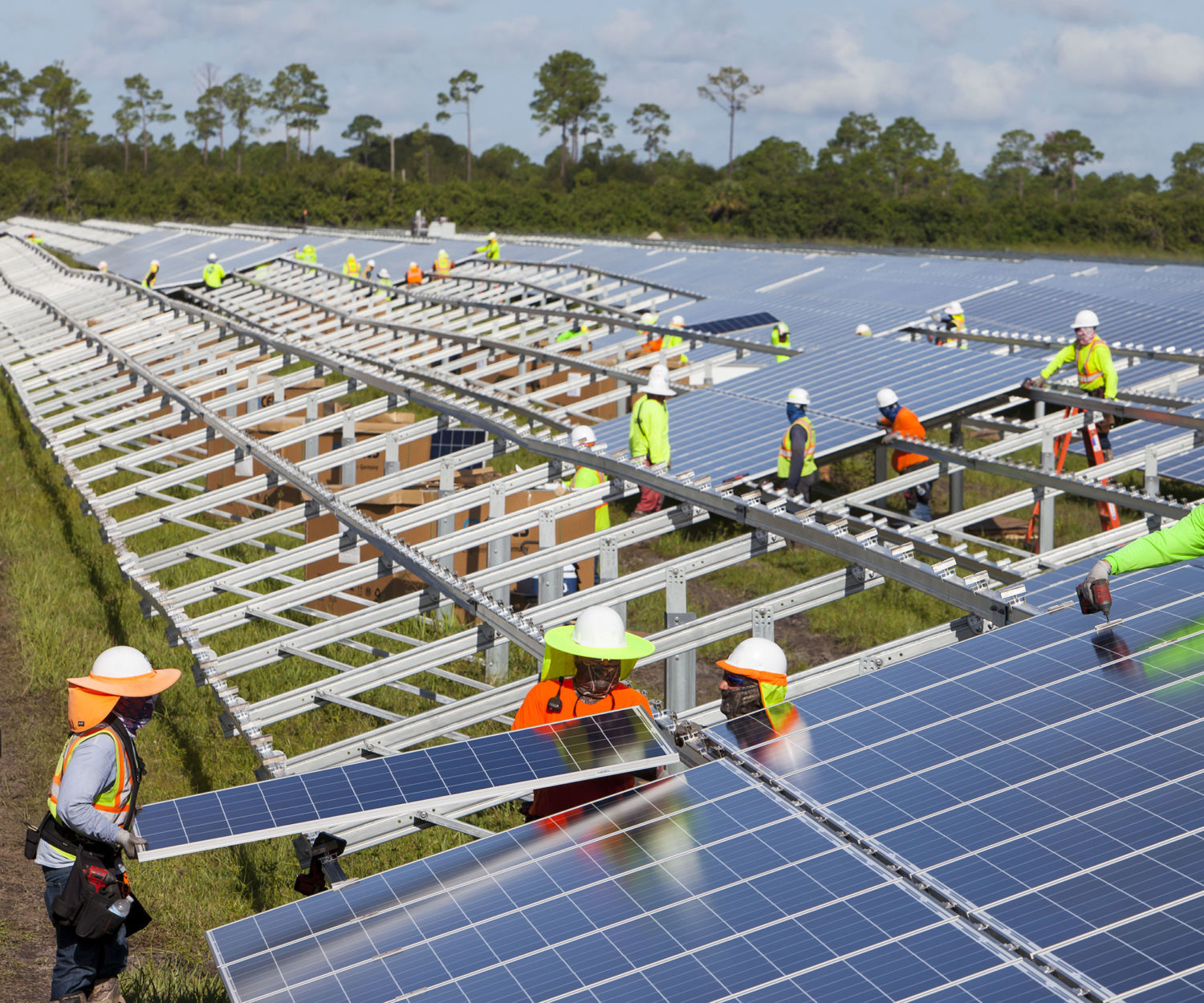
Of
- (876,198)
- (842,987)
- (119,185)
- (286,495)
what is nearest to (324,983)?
(842,987)

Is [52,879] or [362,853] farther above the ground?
[52,879]

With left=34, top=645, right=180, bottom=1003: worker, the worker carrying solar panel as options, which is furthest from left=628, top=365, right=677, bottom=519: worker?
left=34, top=645, right=180, bottom=1003: worker

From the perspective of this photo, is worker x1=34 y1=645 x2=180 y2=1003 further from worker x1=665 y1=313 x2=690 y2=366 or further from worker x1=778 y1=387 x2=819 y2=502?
worker x1=665 y1=313 x2=690 y2=366

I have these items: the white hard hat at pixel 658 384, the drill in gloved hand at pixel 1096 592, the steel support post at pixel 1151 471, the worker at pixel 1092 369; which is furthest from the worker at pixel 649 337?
the drill in gloved hand at pixel 1096 592

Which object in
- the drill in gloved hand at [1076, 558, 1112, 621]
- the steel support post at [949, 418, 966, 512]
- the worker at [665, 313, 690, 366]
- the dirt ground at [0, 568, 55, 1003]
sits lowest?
the dirt ground at [0, 568, 55, 1003]

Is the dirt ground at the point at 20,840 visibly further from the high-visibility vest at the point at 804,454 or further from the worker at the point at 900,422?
the worker at the point at 900,422

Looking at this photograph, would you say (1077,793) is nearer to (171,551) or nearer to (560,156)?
(171,551)

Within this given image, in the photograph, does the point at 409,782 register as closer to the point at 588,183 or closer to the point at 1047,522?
the point at 1047,522
